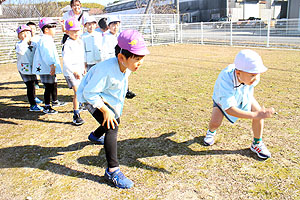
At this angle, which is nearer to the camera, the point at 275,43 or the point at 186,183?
the point at 186,183

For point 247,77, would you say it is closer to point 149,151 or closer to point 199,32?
point 149,151

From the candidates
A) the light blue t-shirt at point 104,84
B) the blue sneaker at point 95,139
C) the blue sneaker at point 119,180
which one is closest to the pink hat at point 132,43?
the light blue t-shirt at point 104,84

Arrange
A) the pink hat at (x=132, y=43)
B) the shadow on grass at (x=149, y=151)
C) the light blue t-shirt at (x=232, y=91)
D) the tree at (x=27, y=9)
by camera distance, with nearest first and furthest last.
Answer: the pink hat at (x=132, y=43)
the light blue t-shirt at (x=232, y=91)
the shadow on grass at (x=149, y=151)
the tree at (x=27, y=9)

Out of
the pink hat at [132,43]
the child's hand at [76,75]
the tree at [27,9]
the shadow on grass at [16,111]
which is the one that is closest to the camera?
the pink hat at [132,43]

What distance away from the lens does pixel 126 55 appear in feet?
6.83

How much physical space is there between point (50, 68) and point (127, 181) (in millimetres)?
2669

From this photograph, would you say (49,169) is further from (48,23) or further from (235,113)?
(48,23)

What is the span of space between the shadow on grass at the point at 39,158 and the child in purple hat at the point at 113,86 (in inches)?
12.4

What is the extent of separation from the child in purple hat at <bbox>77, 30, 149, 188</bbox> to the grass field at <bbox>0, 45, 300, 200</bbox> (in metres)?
0.29

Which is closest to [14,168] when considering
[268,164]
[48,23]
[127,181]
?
[127,181]

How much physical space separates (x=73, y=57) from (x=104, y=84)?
1959 mm

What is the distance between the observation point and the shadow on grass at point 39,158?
8.75 ft

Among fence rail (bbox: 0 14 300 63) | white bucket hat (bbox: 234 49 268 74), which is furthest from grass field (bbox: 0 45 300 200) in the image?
fence rail (bbox: 0 14 300 63)

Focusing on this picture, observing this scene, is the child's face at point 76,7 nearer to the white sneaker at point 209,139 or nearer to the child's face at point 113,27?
the child's face at point 113,27
